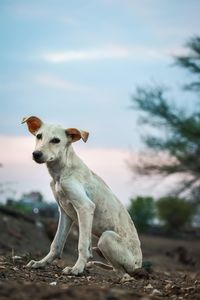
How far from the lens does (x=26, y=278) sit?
7426 mm

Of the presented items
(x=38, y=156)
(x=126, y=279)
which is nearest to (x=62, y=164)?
(x=38, y=156)

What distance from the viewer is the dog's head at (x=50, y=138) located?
319 inches

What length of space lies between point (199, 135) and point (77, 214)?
26.1m

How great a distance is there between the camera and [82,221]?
8141 millimetres

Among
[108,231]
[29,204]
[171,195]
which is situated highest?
[171,195]

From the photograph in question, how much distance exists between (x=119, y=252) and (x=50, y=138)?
5.68 ft

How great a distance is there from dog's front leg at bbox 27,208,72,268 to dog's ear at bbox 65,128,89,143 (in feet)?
3.37

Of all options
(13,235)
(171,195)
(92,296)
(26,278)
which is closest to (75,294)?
(92,296)

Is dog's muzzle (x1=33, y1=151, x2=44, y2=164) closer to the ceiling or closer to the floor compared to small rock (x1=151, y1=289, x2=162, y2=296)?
closer to the ceiling

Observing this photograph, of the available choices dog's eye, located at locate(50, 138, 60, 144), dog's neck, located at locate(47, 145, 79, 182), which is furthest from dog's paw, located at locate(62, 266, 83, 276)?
dog's eye, located at locate(50, 138, 60, 144)

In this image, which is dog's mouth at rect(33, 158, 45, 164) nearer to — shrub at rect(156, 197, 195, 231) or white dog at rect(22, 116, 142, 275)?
white dog at rect(22, 116, 142, 275)

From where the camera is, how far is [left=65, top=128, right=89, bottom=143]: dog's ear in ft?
27.5

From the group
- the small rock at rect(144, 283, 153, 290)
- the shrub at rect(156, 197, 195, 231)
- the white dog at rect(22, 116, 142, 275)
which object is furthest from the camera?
the shrub at rect(156, 197, 195, 231)

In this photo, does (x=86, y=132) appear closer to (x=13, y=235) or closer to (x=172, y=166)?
(x=13, y=235)
